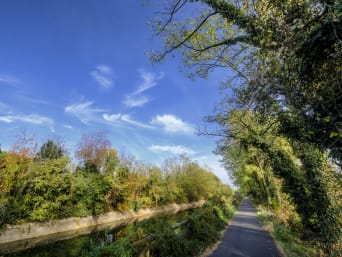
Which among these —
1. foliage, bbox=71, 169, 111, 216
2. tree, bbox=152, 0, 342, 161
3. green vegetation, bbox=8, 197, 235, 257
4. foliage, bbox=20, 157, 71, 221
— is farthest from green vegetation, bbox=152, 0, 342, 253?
foliage, bbox=71, 169, 111, 216

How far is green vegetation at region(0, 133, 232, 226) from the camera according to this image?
473 inches

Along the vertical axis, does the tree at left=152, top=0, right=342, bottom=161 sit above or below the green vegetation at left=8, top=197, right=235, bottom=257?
above

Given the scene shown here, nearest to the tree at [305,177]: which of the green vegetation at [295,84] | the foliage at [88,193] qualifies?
the green vegetation at [295,84]

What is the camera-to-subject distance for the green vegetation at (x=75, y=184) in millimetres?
12016

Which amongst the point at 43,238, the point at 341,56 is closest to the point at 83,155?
the point at 43,238

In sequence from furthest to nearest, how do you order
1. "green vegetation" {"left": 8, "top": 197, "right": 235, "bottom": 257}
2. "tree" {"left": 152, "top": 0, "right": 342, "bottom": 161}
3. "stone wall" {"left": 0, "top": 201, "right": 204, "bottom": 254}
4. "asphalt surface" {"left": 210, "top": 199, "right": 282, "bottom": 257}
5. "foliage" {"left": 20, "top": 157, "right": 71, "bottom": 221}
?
"foliage" {"left": 20, "top": 157, "right": 71, "bottom": 221} → "stone wall" {"left": 0, "top": 201, "right": 204, "bottom": 254} → "asphalt surface" {"left": 210, "top": 199, "right": 282, "bottom": 257} → "green vegetation" {"left": 8, "top": 197, "right": 235, "bottom": 257} → "tree" {"left": 152, "top": 0, "right": 342, "bottom": 161}

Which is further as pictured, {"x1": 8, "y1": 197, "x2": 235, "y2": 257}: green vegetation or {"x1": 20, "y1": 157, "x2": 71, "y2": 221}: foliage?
{"x1": 20, "y1": 157, "x2": 71, "y2": 221}: foliage

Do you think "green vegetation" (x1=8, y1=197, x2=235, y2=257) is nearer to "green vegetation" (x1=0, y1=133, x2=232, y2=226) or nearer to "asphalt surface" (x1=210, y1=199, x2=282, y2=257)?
"asphalt surface" (x1=210, y1=199, x2=282, y2=257)

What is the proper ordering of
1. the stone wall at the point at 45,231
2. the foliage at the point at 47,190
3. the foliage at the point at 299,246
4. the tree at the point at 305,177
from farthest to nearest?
the foliage at the point at 47,190, the stone wall at the point at 45,231, the tree at the point at 305,177, the foliage at the point at 299,246

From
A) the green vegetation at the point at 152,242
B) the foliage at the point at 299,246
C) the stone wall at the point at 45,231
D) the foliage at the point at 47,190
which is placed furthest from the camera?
the foliage at the point at 47,190

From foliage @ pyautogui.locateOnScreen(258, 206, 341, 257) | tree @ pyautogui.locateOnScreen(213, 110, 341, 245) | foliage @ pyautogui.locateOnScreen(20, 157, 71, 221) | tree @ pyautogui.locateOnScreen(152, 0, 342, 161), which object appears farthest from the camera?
foliage @ pyautogui.locateOnScreen(20, 157, 71, 221)

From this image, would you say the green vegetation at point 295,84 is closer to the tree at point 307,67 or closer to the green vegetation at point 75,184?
the tree at point 307,67

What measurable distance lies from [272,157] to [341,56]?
7.21 m

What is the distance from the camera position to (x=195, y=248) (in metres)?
6.88
